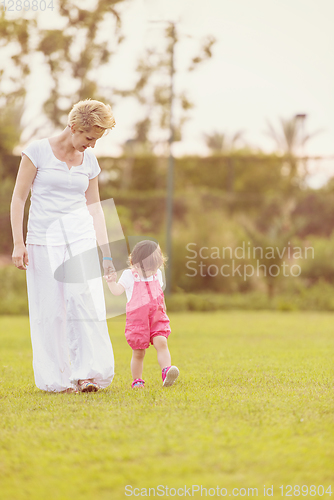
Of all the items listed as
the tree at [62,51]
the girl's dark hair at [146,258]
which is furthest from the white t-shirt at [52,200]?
the tree at [62,51]

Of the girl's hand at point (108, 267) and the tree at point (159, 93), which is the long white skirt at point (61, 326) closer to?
the girl's hand at point (108, 267)

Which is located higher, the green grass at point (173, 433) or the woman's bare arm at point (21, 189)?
the woman's bare arm at point (21, 189)

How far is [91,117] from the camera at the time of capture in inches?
189

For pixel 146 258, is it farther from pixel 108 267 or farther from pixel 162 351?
pixel 162 351

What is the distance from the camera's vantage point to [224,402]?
167 inches

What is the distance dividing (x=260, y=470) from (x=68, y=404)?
6.33 feet

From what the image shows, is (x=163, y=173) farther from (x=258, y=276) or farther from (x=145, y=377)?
(x=145, y=377)

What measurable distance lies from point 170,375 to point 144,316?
0.56m

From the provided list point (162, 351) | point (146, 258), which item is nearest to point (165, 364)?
point (162, 351)

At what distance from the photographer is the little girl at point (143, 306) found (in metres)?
5.20

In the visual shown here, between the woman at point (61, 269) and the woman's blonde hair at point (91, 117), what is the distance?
4cm

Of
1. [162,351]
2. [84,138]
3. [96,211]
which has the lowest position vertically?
[162,351]

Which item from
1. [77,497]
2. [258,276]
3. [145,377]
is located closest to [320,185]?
[258,276]

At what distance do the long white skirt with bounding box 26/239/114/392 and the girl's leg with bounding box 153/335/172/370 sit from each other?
0.40 metres
